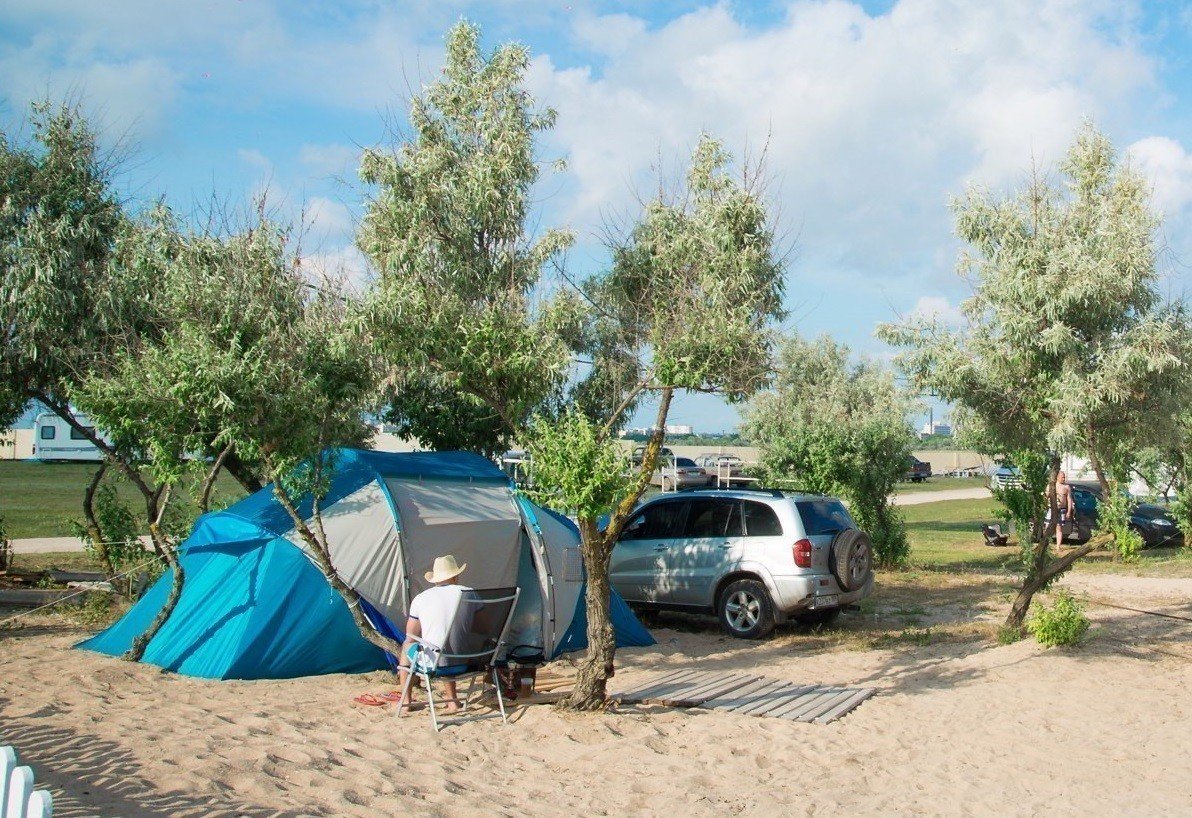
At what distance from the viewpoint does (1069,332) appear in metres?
9.96

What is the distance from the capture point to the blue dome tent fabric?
8.68m

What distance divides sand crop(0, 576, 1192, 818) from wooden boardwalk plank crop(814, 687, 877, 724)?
0.09 metres

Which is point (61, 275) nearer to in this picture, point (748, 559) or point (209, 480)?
point (209, 480)

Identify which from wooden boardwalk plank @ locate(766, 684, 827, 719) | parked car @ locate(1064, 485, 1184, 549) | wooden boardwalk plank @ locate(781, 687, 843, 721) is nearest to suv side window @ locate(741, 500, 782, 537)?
wooden boardwalk plank @ locate(766, 684, 827, 719)

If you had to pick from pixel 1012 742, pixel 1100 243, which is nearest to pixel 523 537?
pixel 1012 742

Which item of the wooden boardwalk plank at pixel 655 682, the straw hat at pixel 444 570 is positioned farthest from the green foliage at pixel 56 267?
the wooden boardwalk plank at pixel 655 682

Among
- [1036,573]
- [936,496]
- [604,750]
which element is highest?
[936,496]

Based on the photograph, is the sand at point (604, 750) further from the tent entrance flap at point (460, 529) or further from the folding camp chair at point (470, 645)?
the tent entrance flap at point (460, 529)

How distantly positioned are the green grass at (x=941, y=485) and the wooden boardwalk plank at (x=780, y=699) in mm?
39596

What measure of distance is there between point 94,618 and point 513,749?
6.22 meters

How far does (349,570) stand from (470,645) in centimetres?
186

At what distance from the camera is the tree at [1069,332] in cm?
991

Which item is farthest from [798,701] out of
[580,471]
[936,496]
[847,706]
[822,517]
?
[936,496]

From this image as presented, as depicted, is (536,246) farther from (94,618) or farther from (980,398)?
(94,618)
